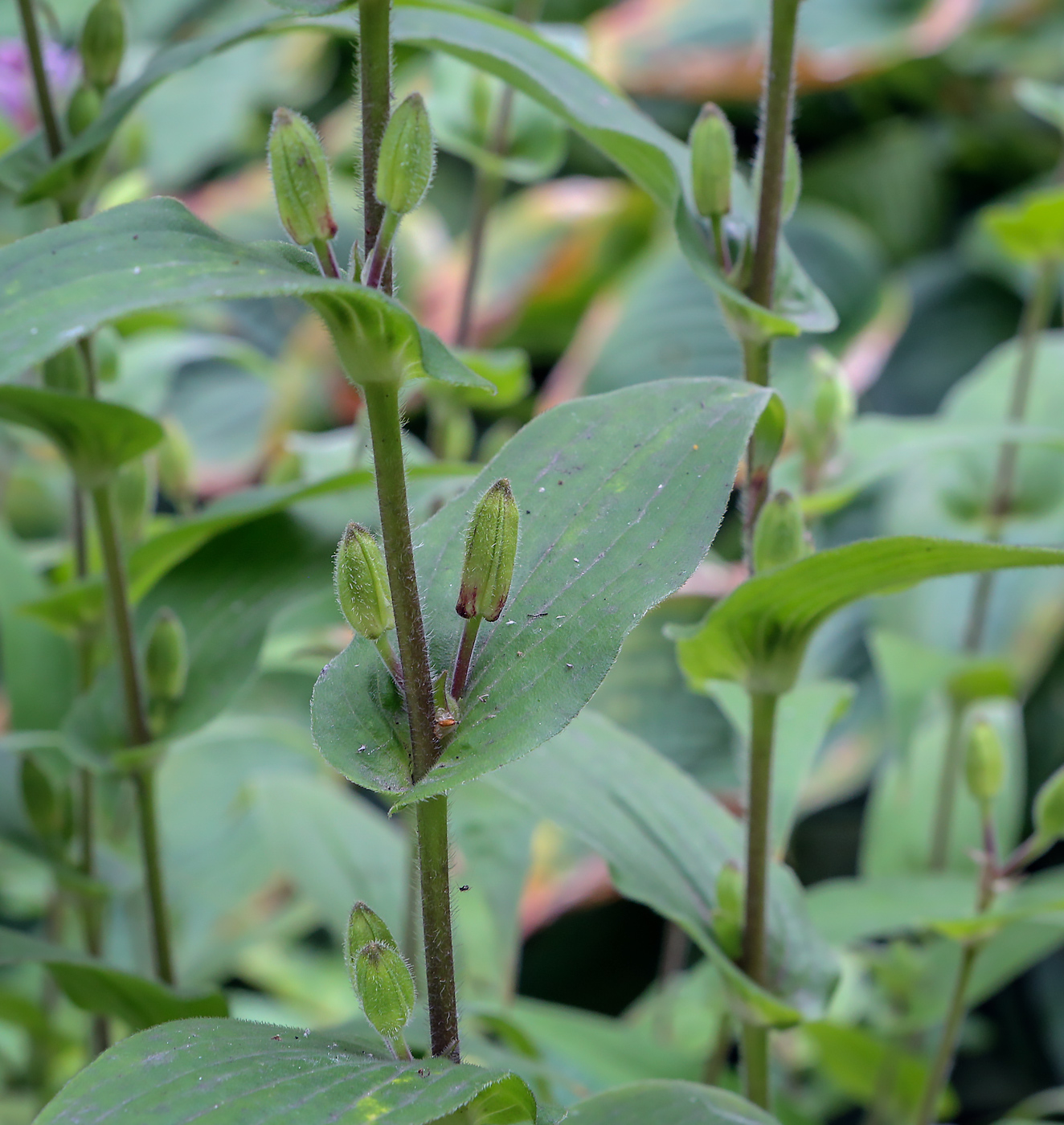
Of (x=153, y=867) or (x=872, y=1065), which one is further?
(x=872, y=1065)

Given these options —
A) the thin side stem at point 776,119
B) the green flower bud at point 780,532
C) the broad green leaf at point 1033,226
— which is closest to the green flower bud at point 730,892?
the green flower bud at point 780,532

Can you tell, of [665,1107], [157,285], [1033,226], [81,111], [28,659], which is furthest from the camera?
[1033,226]

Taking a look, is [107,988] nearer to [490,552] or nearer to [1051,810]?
[490,552]

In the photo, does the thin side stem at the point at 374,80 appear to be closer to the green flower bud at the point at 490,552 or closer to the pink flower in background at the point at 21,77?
the green flower bud at the point at 490,552

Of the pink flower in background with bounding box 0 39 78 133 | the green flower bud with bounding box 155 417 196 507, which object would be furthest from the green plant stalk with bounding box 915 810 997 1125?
the pink flower in background with bounding box 0 39 78 133

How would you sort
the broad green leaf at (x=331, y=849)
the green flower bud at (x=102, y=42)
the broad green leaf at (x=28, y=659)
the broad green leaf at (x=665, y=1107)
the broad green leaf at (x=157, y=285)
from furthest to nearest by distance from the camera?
1. the broad green leaf at (x=331, y=849)
2. the broad green leaf at (x=28, y=659)
3. the green flower bud at (x=102, y=42)
4. the broad green leaf at (x=665, y=1107)
5. the broad green leaf at (x=157, y=285)

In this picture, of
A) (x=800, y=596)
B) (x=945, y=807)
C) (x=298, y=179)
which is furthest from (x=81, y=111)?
(x=945, y=807)
